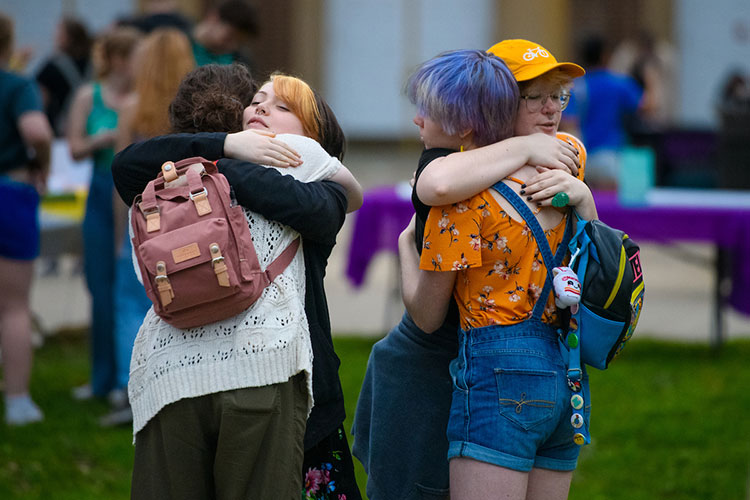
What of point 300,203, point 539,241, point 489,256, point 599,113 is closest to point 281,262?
point 300,203

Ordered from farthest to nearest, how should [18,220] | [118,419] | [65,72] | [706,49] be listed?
[706,49]
[65,72]
[118,419]
[18,220]

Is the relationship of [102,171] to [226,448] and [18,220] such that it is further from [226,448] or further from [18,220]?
[226,448]

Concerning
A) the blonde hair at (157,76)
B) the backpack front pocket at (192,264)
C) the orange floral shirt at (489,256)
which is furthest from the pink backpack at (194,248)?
the blonde hair at (157,76)

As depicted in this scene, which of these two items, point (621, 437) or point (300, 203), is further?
point (621, 437)

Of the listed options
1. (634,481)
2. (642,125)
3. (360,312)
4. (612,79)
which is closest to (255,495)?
(634,481)

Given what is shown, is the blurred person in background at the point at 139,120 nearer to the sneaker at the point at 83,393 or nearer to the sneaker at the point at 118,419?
the sneaker at the point at 118,419

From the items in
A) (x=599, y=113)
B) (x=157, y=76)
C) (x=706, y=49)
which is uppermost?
(x=157, y=76)

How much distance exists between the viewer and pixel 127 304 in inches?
189

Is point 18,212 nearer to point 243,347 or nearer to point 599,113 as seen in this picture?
point 243,347

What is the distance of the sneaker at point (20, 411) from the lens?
4820 millimetres

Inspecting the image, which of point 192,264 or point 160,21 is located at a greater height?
point 192,264

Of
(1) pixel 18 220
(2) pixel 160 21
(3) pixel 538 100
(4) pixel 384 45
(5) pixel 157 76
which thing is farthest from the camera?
(4) pixel 384 45

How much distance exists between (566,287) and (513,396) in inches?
10.9

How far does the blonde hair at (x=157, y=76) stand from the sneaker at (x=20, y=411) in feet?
4.94
